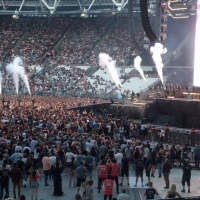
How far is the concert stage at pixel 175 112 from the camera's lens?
26.3 meters

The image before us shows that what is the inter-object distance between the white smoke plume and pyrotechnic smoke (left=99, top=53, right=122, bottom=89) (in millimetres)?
7278

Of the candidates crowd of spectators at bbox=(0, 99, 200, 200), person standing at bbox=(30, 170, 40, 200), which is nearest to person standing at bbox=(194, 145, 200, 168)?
crowd of spectators at bbox=(0, 99, 200, 200)

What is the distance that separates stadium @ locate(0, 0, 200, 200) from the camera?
14.7 meters

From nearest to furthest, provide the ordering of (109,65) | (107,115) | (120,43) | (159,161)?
(159,161) < (107,115) < (109,65) < (120,43)

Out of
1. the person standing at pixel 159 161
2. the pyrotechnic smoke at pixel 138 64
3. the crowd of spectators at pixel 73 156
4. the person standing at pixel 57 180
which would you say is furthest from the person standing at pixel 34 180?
the pyrotechnic smoke at pixel 138 64

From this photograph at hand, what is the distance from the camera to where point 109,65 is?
43.0 metres

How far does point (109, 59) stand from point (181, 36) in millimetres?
7172

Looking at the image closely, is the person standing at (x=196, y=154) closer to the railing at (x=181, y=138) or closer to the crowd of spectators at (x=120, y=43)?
the railing at (x=181, y=138)

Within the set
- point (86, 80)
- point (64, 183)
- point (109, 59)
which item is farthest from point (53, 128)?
point (109, 59)

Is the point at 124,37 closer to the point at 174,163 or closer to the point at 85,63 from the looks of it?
the point at 85,63

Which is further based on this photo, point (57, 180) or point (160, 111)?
point (160, 111)

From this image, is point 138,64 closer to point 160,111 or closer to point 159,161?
point 160,111

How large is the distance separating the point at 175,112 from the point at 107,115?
461 centimetres

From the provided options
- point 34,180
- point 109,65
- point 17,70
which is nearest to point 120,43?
point 109,65
